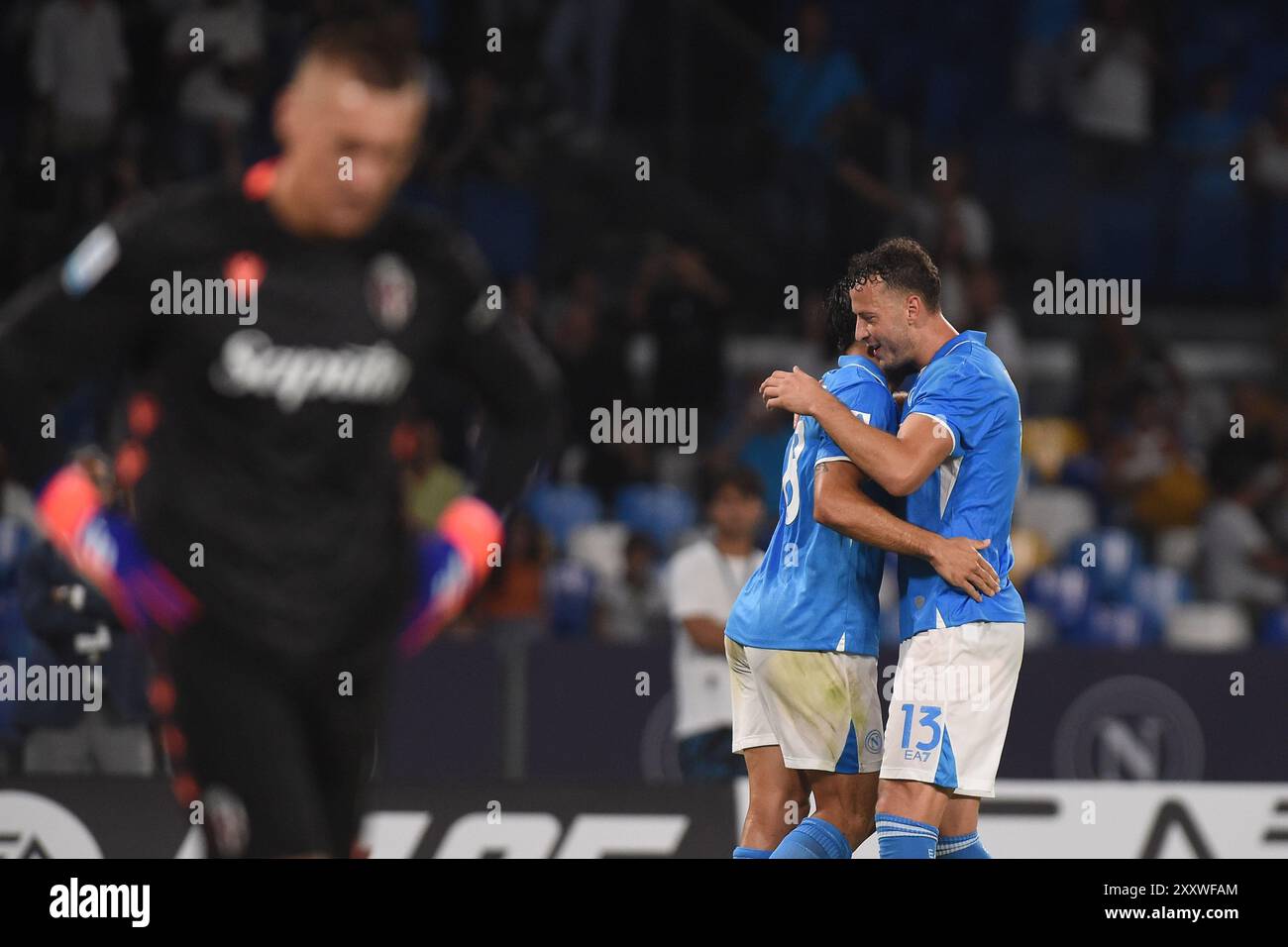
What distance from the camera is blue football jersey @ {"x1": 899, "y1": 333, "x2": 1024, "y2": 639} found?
5836 millimetres

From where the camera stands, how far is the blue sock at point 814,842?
5867 mm

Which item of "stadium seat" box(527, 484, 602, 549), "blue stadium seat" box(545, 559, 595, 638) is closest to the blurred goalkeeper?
"blue stadium seat" box(545, 559, 595, 638)

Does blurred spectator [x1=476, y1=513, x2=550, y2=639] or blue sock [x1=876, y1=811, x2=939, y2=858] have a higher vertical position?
blurred spectator [x1=476, y1=513, x2=550, y2=639]

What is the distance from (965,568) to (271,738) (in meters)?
2.58

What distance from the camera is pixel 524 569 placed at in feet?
37.9

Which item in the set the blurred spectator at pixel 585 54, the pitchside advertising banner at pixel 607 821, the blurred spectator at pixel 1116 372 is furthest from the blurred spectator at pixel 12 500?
the blurred spectator at pixel 1116 372

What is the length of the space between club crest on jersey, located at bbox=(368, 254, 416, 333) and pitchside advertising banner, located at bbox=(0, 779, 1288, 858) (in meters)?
4.86

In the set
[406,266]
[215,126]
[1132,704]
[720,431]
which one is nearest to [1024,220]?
[720,431]

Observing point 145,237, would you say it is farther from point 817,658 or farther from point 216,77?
point 216,77

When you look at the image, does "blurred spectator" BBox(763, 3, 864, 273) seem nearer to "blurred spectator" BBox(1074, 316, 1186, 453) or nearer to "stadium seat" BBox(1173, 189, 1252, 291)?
"blurred spectator" BBox(1074, 316, 1186, 453)

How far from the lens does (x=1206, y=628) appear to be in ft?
39.3

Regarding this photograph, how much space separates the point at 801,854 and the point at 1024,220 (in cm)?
954

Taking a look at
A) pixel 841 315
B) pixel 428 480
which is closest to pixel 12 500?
pixel 428 480

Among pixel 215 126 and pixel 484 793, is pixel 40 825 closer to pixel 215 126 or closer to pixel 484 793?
pixel 484 793
